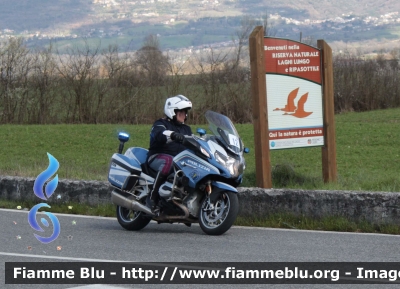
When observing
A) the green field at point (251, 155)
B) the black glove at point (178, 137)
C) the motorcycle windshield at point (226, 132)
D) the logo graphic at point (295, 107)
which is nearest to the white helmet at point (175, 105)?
the motorcycle windshield at point (226, 132)

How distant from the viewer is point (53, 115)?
1614 inches

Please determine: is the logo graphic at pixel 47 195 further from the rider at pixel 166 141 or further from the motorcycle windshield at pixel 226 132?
the motorcycle windshield at pixel 226 132

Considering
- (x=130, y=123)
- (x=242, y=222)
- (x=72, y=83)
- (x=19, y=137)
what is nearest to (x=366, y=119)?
(x=130, y=123)

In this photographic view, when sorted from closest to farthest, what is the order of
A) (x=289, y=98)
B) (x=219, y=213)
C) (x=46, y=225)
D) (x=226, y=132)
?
(x=219, y=213)
(x=226, y=132)
(x=46, y=225)
(x=289, y=98)

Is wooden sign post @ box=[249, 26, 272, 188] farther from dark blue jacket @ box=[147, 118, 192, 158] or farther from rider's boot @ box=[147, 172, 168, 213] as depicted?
rider's boot @ box=[147, 172, 168, 213]

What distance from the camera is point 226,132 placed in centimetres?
1083

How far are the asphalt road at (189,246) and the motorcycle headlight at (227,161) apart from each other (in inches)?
33.8

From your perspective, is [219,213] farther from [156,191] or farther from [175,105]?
[175,105]

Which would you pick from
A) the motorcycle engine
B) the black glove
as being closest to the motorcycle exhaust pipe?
the motorcycle engine

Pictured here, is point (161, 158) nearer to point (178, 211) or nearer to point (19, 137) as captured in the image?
point (178, 211)

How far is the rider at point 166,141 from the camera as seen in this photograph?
11.0 meters

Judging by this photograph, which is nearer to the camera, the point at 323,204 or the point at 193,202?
the point at 193,202

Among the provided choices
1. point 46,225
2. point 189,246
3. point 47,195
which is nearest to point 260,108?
point 47,195

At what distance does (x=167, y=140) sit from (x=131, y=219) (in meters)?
1.30
